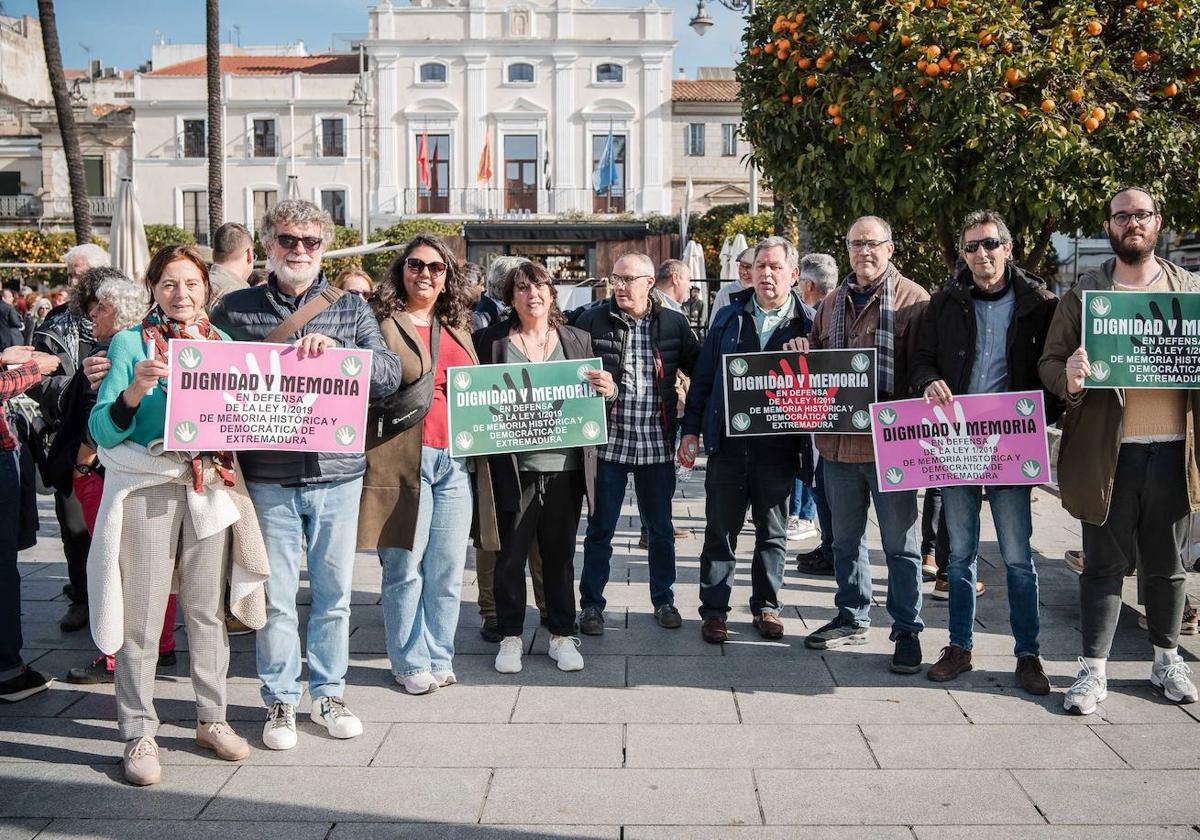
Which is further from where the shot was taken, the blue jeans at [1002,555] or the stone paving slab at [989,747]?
the blue jeans at [1002,555]

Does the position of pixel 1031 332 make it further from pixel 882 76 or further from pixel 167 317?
pixel 167 317

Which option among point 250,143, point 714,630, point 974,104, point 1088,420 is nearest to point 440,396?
point 714,630

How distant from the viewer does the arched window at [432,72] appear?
40688 mm

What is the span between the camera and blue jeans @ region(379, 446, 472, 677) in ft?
14.8

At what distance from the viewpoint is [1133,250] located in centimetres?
435

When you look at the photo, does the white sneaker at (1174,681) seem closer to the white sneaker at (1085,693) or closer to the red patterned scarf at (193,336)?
the white sneaker at (1085,693)

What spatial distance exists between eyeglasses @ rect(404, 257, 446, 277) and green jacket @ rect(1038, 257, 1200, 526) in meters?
2.66

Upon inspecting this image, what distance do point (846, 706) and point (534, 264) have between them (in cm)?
244

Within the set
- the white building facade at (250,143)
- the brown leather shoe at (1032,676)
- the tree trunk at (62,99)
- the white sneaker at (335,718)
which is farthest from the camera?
the white building facade at (250,143)

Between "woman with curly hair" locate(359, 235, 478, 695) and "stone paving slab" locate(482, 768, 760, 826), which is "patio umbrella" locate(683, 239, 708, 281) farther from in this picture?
"stone paving slab" locate(482, 768, 760, 826)

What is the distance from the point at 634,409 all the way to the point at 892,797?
94.6 inches

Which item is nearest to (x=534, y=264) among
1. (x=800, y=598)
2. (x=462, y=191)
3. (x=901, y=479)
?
(x=901, y=479)

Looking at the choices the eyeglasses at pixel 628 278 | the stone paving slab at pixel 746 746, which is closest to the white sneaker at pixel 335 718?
the stone paving slab at pixel 746 746

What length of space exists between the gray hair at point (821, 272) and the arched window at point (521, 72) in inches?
1438
